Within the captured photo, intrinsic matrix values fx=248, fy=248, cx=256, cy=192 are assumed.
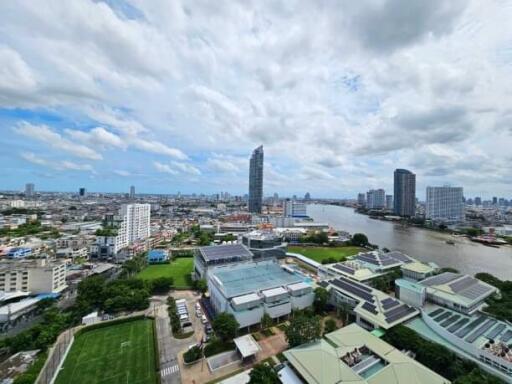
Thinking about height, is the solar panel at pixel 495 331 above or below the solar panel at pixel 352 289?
below

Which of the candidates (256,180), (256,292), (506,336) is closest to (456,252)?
(506,336)

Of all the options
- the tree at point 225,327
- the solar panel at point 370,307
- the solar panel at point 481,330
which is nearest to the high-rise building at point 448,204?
the solar panel at point 481,330

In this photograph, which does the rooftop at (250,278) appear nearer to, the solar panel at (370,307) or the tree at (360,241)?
the solar panel at (370,307)

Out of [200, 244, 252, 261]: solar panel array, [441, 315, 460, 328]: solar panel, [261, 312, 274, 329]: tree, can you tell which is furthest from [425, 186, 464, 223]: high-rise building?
[261, 312, 274, 329]: tree

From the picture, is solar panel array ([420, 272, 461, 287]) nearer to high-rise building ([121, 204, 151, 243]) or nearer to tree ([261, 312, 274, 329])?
tree ([261, 312, 274, 329])

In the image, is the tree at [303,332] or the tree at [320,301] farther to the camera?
the tree at [320,301]

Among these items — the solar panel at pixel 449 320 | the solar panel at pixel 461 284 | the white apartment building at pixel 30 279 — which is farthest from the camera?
the white apartment building at pixel 30 279
